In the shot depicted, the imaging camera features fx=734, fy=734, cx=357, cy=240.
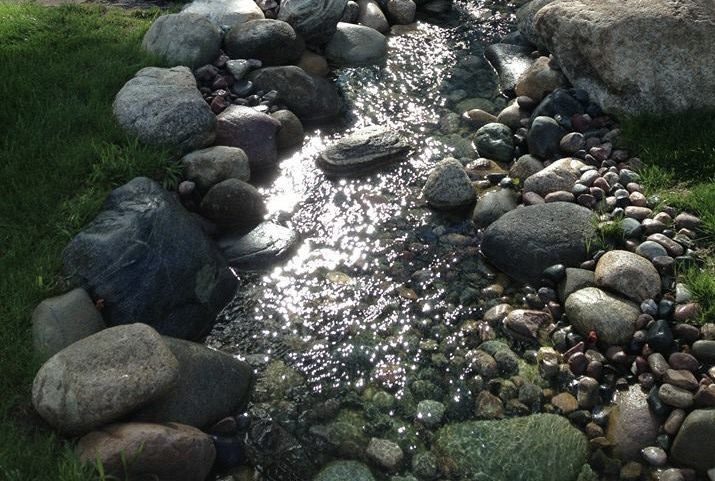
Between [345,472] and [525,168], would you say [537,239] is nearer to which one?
[525,168]

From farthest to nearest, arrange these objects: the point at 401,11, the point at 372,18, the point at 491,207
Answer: the point at 401,11
the point at 372,18
the point at 491,207

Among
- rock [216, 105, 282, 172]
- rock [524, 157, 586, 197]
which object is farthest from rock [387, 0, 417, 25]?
rock [524, 157, 586, 197]

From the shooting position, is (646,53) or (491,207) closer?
(491,207)

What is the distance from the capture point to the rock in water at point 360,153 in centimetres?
741

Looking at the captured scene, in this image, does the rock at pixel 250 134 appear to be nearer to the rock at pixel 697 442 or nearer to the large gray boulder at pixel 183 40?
the large gray boulder at pixel 183 40

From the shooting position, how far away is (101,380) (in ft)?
14.0

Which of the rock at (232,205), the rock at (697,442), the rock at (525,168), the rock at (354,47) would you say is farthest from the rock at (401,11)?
the rock at (697,442)

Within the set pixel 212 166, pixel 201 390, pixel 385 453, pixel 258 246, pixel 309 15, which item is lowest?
pixel 385 453

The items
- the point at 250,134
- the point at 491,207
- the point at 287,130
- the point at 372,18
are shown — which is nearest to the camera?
the point at 491,207

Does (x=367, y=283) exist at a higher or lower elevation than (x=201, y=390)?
lower

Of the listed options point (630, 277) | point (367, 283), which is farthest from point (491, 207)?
point (630, 277)

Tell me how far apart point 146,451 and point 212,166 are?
10.5 ft

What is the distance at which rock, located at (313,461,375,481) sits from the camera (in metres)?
4.53

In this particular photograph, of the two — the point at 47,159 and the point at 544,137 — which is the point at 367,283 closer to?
the point at 544,137
